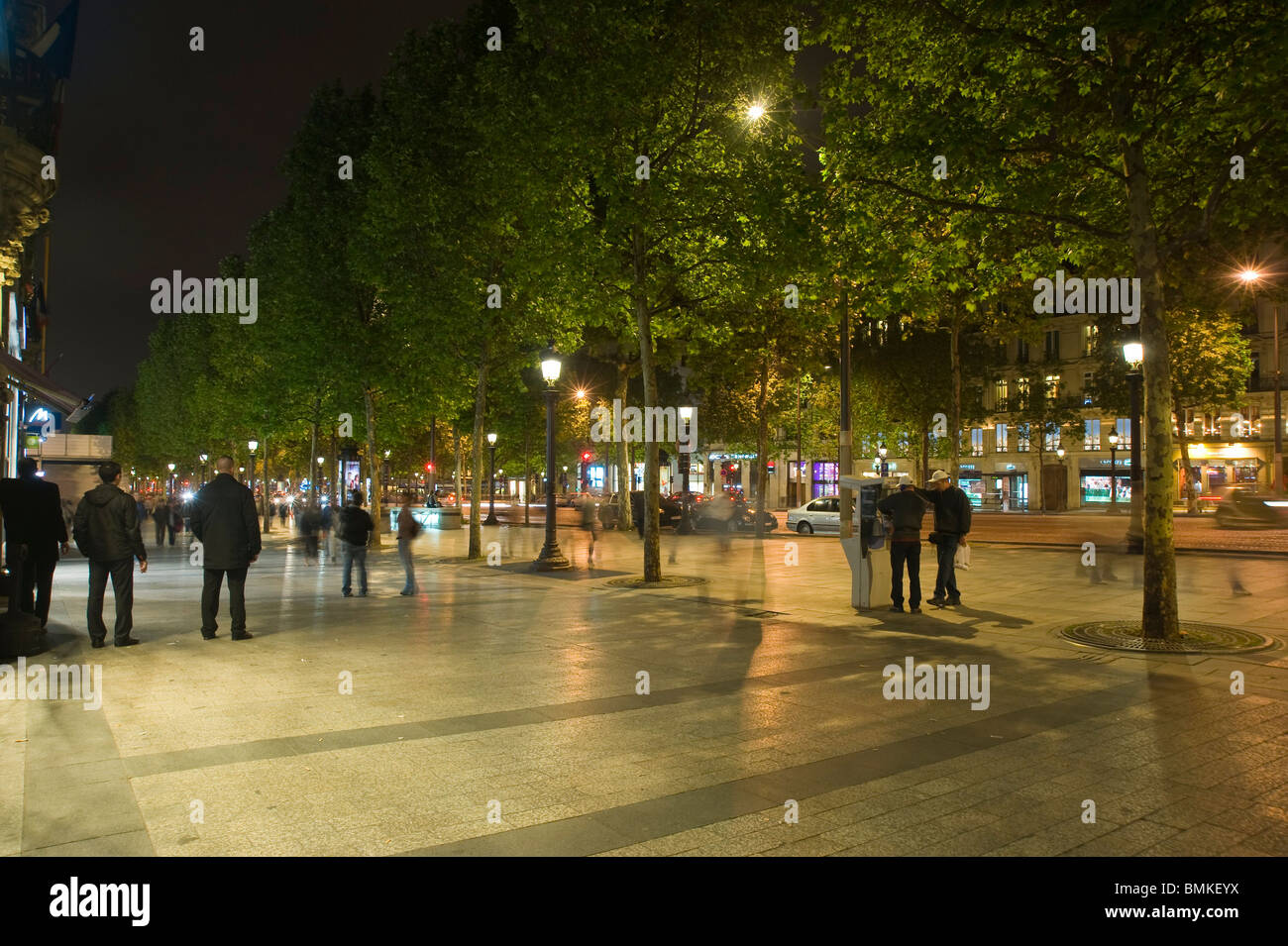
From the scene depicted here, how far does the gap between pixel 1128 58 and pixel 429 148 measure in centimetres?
1845

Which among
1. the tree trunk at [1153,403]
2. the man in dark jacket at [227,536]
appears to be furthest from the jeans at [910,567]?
the man in dark jacket at [227,536]

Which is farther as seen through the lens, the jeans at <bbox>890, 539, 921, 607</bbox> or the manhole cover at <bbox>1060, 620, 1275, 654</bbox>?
the jeans at <bbox>890, 539, 921, 607</bbox>

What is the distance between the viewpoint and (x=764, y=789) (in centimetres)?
512

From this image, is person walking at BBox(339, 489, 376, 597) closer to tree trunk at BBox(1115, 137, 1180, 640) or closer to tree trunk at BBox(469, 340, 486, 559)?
tree trunk at BBox(469, 340, 486, 559)

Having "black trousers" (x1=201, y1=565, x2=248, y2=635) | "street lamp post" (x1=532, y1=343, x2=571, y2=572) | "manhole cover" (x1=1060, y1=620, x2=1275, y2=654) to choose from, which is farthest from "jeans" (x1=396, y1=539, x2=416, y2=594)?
"manhole cover" (x1=1060, y1=620, x2=1275, y2=654)

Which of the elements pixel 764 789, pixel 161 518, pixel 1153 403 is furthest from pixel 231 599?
pixel 161 518

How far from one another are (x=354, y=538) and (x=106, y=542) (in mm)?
5459

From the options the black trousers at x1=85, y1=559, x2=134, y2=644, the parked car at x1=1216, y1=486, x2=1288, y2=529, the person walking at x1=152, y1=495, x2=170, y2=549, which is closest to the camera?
the black trousers at x1=85, y1=559, x2=134, y2=644

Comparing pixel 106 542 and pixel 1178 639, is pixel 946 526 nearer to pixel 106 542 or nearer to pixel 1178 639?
pixel 1178 639

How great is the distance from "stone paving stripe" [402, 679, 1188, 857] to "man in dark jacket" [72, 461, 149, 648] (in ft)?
23.6

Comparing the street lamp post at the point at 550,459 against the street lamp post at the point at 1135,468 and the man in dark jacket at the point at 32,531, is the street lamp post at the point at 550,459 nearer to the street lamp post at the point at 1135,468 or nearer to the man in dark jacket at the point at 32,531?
the man in dark jacket at the point at 32,531

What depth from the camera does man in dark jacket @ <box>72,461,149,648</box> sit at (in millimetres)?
9570

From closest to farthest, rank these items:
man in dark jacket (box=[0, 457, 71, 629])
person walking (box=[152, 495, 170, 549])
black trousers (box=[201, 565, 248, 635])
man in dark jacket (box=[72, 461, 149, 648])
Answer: man in dark jacket (box=[0, 457, 71, 629])
man in dark jacket (box=[72, 461, 149, 648])
black trousers (box=[201, 565, 248, 635])
person walking (box=[152, 495, 170, 549])

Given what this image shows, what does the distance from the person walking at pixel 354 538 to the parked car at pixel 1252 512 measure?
30.1m
